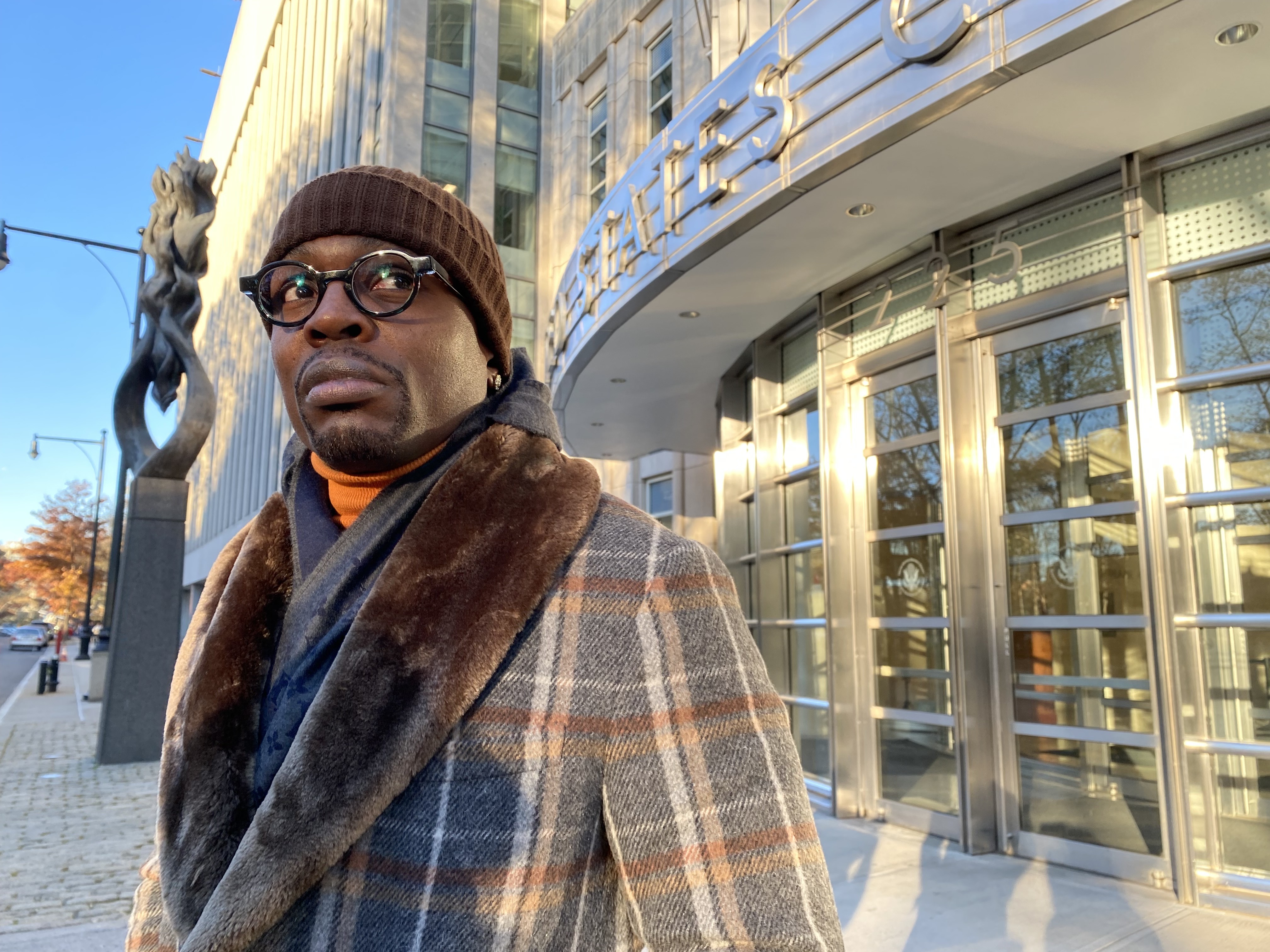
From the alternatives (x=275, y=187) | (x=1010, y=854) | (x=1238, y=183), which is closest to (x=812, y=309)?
(x=1238, y=183)

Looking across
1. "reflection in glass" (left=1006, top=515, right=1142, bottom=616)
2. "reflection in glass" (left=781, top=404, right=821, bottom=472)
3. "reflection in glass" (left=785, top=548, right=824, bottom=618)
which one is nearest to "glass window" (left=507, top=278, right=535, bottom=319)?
"reflection in glass" (left=781, top=404, right=821, bottom=472)

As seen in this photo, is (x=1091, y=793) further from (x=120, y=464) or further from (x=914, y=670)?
(x=120, y=464)

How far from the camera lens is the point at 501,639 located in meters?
1.12

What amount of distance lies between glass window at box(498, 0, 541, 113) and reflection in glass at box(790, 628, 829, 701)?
18.0 meters

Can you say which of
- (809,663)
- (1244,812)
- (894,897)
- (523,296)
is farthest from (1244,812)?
(523,296)

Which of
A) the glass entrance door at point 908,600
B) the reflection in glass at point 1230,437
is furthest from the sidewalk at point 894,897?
the reflection in glass at point 1230,437

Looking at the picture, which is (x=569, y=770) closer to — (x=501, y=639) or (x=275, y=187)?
(x=501, y=639)

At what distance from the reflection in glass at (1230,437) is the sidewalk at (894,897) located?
2.27 metres

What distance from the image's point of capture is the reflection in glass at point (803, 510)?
26.3 feet

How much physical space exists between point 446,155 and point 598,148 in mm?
6738

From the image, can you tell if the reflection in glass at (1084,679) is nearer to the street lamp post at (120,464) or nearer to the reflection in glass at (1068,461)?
the reflection in glass at (1068,461)

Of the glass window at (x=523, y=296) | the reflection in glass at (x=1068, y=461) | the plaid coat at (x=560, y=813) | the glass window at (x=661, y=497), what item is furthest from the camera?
the glass window at (x=523, y=296)

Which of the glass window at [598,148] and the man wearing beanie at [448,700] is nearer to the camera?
the man wearing beanie at [448,700]

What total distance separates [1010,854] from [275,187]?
117 feet
